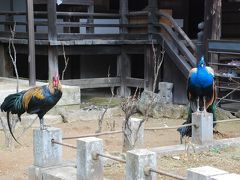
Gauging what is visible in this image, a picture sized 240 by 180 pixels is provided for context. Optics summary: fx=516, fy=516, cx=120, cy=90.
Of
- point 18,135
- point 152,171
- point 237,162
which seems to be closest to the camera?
point 152,171

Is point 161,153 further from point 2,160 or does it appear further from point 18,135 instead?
point 18,135

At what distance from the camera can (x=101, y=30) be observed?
1448 cm

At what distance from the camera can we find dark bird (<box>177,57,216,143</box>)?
26.6 ft

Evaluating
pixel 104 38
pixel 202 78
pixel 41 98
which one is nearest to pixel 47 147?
pixel 41 98

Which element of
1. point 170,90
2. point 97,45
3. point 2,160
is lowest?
point 2,160

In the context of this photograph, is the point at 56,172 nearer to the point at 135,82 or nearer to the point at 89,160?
the point at 89,160

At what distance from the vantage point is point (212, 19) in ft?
39.3

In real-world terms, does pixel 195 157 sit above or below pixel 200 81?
below

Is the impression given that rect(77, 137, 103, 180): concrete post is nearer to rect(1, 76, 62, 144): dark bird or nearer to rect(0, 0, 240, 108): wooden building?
rect(1, 76, 62, 144): dark bird

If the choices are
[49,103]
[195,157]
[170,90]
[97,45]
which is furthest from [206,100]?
[97,45]

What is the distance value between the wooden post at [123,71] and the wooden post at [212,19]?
9.98ft

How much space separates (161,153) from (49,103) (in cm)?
180

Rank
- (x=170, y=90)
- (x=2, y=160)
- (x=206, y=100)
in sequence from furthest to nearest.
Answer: (x=170, y=90) < (x=206, y=100) < (x=2, y=160)

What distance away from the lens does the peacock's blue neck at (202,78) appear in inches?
319
